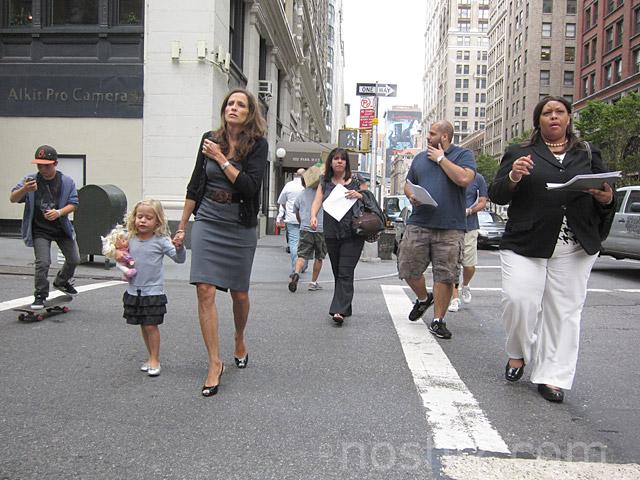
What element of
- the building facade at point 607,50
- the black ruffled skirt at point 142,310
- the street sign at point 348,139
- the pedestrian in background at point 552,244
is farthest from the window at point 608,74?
the black ruffled skirt at point 142,310

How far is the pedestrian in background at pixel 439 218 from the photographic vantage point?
5.51m

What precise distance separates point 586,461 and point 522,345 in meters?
1.26

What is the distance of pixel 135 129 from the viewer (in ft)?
48.5

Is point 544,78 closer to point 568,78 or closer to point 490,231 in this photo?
point 568,78

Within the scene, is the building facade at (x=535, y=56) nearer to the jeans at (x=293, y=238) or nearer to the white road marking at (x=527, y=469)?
the jeans at (x=293, y=238)

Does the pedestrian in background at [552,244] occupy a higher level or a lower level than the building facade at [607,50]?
lower

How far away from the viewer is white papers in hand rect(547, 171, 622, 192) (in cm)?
352

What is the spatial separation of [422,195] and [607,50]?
58.3 m

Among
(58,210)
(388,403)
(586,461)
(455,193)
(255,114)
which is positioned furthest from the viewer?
(58,210)

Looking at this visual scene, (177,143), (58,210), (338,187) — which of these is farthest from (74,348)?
(177,143)

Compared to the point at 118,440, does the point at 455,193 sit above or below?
above

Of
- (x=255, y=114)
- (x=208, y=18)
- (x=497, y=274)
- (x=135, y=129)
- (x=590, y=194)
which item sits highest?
(x=208, y=18)

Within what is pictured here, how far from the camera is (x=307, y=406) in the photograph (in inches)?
144

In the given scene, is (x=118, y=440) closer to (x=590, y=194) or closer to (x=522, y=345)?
(x=522, y=345)
